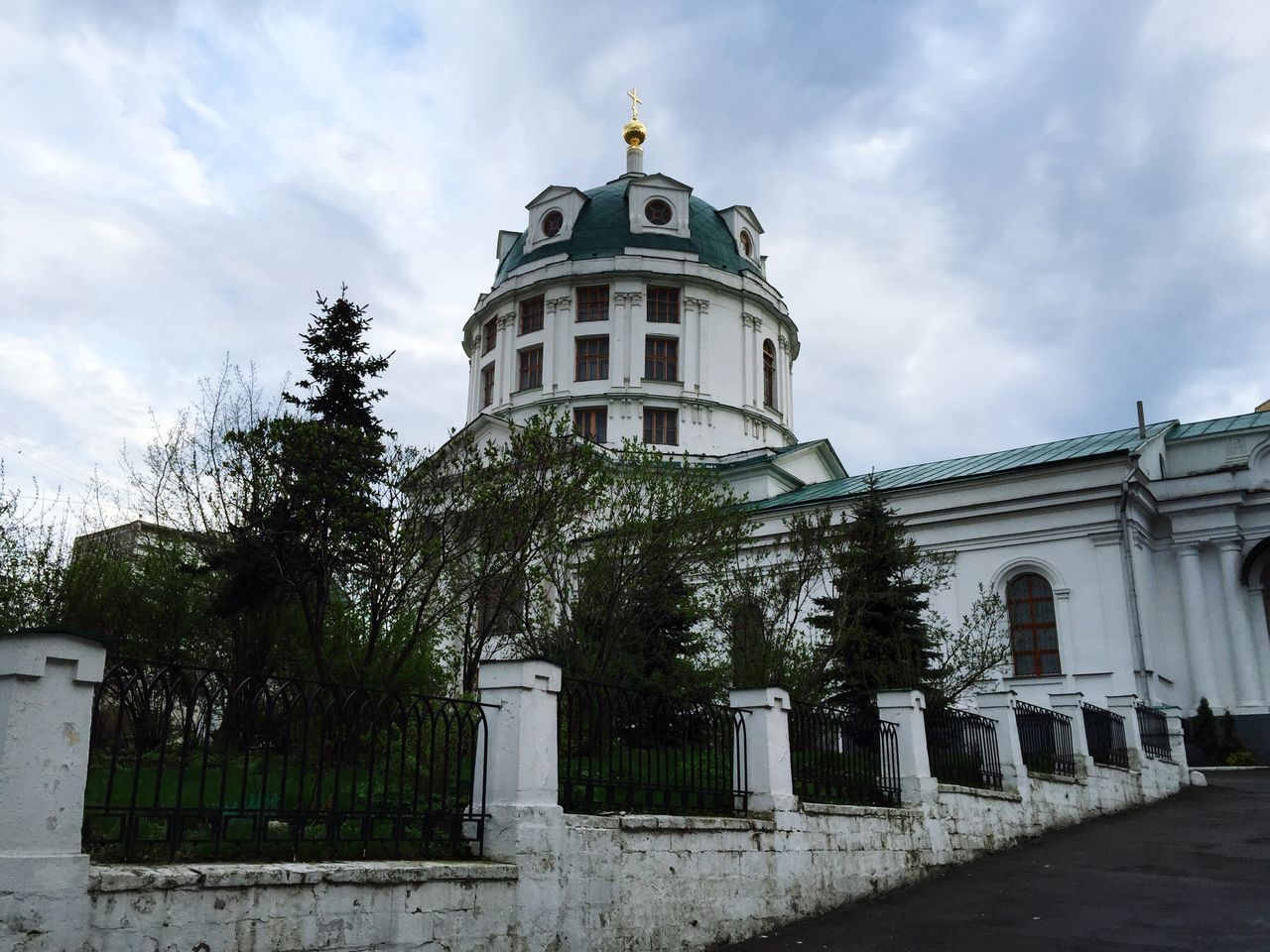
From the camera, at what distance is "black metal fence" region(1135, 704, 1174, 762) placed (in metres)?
19.5

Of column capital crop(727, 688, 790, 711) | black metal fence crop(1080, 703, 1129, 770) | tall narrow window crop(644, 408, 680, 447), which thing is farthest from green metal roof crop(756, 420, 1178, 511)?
column capital crop(727, 688, 790, 711)

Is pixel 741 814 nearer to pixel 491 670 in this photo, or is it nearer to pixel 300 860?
pixel 491 670

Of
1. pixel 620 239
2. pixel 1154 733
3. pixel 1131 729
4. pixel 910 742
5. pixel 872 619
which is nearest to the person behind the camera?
pixel 910 742

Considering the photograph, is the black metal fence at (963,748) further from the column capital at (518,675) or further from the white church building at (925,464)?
the white church building at (925,464)

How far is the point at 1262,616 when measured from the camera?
2581cm

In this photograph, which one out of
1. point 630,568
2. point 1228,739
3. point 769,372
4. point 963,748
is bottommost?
point 963,748

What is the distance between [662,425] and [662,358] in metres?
2.44

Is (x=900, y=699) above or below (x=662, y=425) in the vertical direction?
below

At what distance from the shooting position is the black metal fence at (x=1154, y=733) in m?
19.5

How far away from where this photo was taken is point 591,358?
37.2 meters

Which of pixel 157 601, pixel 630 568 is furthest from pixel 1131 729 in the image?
pixel 157 601

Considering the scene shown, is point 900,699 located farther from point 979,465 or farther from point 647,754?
point 979,465

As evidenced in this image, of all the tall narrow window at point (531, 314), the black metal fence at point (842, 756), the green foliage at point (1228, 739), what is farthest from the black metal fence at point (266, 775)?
the tall narrow window at point (531, 314)

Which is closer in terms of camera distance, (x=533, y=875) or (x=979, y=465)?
(x=533, y=875)
